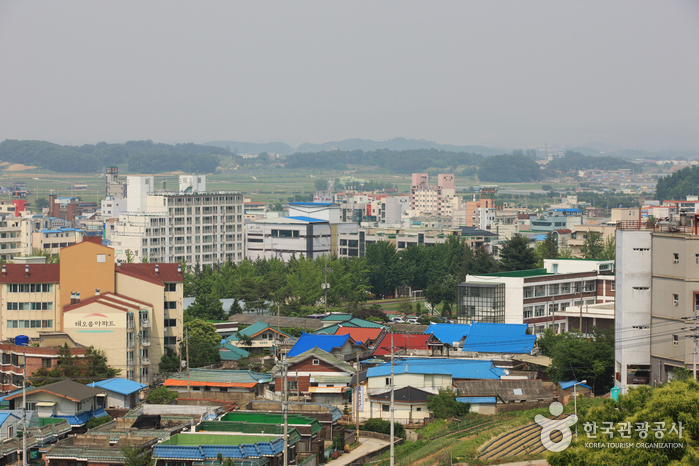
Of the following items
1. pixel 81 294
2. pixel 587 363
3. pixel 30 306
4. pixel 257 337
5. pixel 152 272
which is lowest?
pixel 257 337

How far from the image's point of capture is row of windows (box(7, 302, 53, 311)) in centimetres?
2948

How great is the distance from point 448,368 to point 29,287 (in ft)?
47.1

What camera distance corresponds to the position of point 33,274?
29688 millimetres

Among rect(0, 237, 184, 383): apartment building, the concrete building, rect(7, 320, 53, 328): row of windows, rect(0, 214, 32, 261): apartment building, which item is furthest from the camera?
the concrete building

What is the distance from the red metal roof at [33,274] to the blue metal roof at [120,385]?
→ 5907mm

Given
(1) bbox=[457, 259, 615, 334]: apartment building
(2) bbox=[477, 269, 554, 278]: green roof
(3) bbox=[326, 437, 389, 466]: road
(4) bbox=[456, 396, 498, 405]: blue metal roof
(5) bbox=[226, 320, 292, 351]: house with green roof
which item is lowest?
(3) bbox=[326, 437, 389, 466]: road

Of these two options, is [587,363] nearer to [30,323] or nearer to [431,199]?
[30,323]

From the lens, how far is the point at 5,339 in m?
29.4

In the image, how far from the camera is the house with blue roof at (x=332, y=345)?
29609 millimetres

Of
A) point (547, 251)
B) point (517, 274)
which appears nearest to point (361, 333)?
point (517, 274)

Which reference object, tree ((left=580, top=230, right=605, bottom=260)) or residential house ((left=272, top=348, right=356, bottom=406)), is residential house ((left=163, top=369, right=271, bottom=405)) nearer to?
residential house ((left=272, top=348, right=356, bottom=406))

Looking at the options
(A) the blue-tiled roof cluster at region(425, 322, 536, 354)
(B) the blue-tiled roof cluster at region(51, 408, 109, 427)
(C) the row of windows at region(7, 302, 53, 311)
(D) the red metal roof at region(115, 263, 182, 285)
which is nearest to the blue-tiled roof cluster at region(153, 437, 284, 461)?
(B) the blue-tiled roof cluster at region(51, 408, 109, 427)

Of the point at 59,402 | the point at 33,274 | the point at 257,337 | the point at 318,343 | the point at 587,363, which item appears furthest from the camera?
the point at 257,337

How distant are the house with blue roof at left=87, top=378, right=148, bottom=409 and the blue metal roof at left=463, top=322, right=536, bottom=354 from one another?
11651 mm
